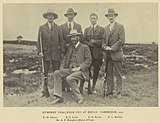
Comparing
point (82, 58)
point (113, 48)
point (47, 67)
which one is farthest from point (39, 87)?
point (113, 48)

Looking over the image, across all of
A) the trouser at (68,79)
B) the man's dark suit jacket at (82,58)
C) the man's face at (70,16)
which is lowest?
the trouser at (68,79)

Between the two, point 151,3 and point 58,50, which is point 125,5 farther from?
point 58,50

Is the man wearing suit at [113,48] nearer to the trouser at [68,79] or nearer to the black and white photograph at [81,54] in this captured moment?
the black and white photograph at [81,54]

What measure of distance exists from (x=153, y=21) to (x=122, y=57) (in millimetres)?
180

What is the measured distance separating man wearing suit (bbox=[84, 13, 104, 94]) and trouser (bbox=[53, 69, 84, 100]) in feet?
0.25

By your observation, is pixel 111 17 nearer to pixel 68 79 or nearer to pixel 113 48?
pixel 113 48

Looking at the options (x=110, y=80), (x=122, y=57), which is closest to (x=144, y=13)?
(x=122, y=57)

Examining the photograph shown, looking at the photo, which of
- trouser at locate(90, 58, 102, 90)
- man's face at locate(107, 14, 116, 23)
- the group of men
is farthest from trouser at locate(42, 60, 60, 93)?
man's face at locate(107, 14, 116, 23)

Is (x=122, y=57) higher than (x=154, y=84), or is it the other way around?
(x=122, y=57)

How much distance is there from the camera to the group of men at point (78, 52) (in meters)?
1.34

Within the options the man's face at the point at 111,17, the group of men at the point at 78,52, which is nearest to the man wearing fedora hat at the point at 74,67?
the group of men at the point at 78,52

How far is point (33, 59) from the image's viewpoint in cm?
136

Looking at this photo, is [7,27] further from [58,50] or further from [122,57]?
[122,57]
